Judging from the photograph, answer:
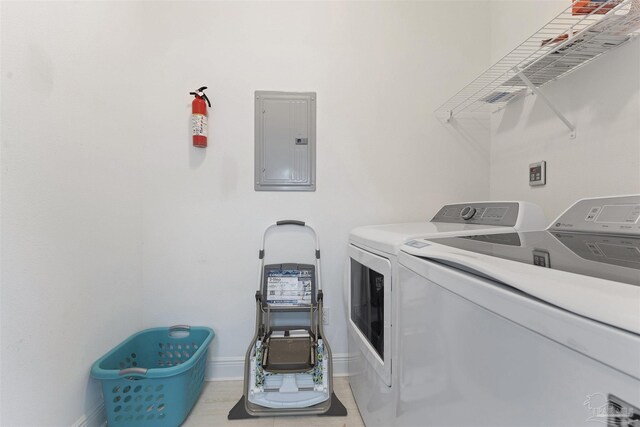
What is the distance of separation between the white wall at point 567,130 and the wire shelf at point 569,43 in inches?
2.9

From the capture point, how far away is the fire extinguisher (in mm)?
1515

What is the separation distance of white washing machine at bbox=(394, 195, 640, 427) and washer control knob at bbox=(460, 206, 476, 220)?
0.51m

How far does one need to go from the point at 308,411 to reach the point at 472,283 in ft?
4.06

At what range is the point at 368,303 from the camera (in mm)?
Result: 1212

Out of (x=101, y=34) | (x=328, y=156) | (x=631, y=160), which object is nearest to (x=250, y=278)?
(x=328, y=156)

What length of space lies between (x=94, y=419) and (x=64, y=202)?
39.4 inches

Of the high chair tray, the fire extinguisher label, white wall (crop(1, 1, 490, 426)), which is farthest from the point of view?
the fire extinguisher label

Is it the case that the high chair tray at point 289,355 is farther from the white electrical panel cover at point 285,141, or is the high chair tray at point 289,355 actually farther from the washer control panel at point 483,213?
the washer control panel at point 483,213

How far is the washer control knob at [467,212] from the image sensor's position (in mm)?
1346

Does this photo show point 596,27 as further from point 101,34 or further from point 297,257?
point 101,34

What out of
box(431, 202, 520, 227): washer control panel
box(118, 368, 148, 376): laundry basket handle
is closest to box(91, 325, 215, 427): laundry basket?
box(118, 368, 148, 376): laundry basket handle

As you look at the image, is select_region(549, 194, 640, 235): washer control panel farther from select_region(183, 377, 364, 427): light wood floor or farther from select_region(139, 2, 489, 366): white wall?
select_region(183, 377, 364, 427): light wood floor

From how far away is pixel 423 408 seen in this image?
0.72 m

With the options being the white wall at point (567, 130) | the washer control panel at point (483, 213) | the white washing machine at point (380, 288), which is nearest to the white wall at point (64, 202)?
the white washing machine at point (380, 288)
